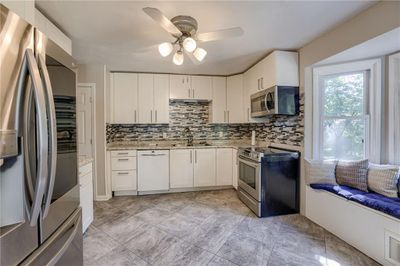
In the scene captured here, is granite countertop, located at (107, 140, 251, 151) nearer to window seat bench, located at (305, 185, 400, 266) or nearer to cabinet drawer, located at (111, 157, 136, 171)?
cabinet drawer, located at (111, 157, 136, 171)

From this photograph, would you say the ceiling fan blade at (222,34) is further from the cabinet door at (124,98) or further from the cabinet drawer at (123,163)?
the cabinet drawer at (123,163)

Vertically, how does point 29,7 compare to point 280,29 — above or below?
below

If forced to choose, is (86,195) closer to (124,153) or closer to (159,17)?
(124,153)

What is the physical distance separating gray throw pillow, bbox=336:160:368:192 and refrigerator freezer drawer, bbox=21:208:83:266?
8.97 ft

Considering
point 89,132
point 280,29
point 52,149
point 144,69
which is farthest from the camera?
point 144,69

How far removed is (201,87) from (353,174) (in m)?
2.84

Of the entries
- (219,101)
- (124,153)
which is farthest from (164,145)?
(219,101)

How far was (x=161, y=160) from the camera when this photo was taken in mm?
3779

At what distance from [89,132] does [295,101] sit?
3.25 metres

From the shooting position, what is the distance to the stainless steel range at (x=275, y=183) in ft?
9.16

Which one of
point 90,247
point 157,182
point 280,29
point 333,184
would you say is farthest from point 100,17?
point 333,184

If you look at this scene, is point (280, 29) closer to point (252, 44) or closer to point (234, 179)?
point (252, 44)

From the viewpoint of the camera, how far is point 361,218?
204 centimetres

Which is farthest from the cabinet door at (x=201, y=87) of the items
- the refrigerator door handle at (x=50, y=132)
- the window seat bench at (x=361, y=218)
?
the refrigerator door handle at (x=50, y=132)
